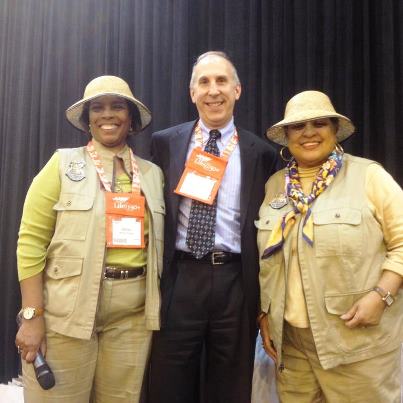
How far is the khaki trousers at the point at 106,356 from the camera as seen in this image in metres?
1.35

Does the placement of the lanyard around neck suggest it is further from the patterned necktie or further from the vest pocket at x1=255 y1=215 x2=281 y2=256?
the vest pocket at x1=255 y1=215 x2=281 y2=256

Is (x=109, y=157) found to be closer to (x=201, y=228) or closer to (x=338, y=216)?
(x=201, y=228)

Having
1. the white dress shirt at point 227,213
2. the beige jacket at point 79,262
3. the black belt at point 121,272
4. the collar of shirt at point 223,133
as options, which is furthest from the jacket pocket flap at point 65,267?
the collar of shirt at point 223,133

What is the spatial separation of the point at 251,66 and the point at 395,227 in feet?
4.18

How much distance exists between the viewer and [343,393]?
1.30 metres

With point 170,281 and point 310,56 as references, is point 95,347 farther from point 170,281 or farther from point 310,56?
point 310,56

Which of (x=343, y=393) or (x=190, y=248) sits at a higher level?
(x=190, y=248)

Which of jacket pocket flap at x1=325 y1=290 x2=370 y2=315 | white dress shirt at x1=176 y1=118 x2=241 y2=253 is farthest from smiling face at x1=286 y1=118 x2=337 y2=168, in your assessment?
jacket pocket flap at x1=325 y1=290 x2=370 y2=315

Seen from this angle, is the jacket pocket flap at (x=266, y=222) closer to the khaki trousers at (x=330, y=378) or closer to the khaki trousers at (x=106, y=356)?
the khaki trousers at (x=330, y=378)

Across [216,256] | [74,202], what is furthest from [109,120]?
[216,256]

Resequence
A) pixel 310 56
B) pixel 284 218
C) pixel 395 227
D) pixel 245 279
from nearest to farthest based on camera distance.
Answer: pixel 395 227
pixel 284 218
pixel 245 279
pixel 310 56

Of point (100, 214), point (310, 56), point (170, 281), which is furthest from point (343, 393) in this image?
point (310, 56)

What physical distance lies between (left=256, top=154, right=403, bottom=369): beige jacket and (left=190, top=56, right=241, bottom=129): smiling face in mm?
600

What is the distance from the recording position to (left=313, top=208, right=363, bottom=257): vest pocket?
4.17ft
